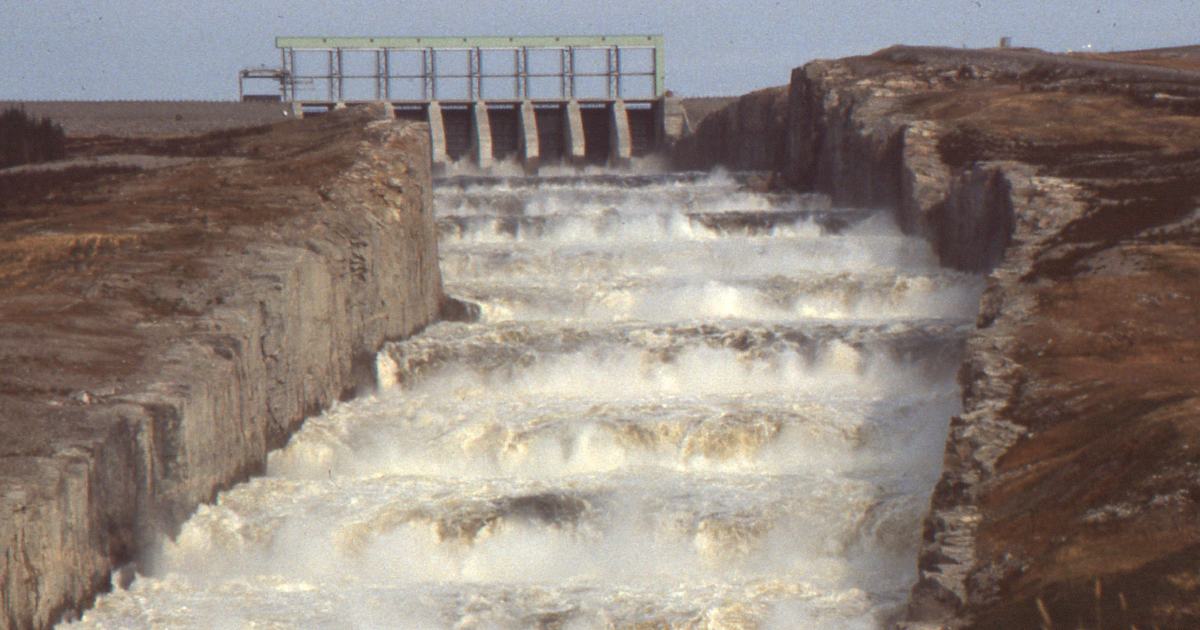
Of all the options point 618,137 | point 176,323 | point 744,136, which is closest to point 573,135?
point 618,137

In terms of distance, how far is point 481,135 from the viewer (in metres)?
54.6

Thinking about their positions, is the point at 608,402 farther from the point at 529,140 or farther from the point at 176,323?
the point at 529,140

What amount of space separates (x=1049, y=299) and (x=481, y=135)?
126 ft

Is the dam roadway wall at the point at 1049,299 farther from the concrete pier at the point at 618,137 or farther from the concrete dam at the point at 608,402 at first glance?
the concrete pier at the point at 618,137

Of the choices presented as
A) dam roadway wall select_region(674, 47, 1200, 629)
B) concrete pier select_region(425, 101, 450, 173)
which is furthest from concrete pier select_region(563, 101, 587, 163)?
dam roadway wall select_region(674, 47, 1200, 629)

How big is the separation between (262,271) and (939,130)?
14.5m

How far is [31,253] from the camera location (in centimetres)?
1883

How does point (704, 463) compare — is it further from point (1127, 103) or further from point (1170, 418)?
point (1127, 103)

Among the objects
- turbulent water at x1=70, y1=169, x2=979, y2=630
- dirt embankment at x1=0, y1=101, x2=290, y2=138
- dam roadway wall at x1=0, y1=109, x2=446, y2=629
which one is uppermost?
dirt embankment at x1=0, y1=101, x2=290, y2=138

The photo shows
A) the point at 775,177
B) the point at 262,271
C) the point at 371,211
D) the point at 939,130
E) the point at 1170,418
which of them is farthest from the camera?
the point at 775,177

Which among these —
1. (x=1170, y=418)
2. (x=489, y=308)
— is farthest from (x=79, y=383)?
(x=489, y=308)

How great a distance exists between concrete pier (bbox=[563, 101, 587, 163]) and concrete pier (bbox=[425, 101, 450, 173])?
12.2ft

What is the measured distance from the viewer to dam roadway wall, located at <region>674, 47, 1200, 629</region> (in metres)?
10.4

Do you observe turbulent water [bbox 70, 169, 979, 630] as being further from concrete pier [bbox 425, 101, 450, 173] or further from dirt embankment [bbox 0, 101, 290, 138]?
concrete pier [bbox 425, 101, 450, 173]
